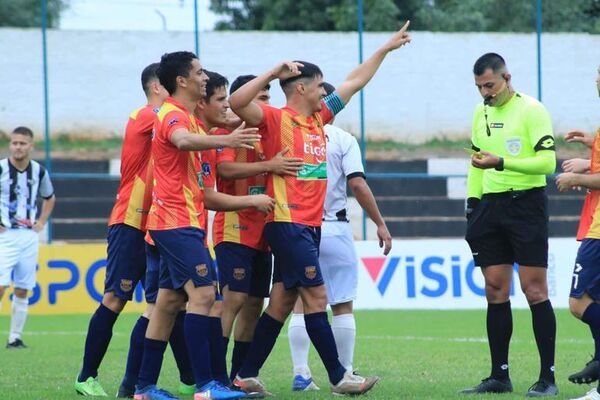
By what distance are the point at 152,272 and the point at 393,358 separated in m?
3.54

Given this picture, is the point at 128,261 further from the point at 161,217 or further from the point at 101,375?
the point at 101,375

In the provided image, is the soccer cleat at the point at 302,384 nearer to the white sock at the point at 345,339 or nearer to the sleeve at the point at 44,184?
the white sock at the point at 345,339

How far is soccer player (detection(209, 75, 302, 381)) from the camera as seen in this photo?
798 centimetres

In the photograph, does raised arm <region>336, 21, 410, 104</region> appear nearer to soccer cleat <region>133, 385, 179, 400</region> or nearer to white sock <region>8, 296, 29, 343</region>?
soccer cleat <region>133, 385, 179, 400</region>

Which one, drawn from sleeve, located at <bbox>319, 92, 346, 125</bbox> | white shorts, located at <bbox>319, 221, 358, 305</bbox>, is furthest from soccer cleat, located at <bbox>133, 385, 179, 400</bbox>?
sleeve, located at <bbox>319, 92, 346, 125</bbox>

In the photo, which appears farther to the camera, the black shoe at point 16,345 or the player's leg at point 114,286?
the black shoe at point 16,345

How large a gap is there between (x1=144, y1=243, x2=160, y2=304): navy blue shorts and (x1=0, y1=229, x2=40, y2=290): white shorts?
5273 millimetres

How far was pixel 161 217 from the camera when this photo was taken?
727 cm

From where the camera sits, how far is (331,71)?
1094 inches

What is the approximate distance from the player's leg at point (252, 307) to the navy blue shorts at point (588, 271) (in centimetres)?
214

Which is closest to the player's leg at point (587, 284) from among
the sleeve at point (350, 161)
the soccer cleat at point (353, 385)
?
the soccer cleat at point (353, 385)

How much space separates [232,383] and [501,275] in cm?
204

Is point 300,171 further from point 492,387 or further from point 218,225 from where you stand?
point 492,387

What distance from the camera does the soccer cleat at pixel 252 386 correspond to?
25.8 feet
